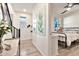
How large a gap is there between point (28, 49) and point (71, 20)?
2.98 feet

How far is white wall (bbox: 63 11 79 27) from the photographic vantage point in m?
1.91

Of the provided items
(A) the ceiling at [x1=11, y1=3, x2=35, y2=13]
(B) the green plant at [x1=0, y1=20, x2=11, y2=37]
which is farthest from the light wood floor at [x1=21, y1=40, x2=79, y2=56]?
(A) the ceiling at [x1=11, y1=3, x2=35, y2=13]

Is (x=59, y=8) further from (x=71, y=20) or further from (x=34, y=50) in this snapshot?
(x=34, y=50)

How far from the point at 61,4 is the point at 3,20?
1.03 metres

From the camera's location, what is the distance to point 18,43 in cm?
192

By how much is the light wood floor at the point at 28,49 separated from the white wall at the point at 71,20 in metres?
0.68

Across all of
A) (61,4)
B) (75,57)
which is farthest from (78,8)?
(75,57)

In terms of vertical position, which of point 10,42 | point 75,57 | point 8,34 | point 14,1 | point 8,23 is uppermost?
point 14,1

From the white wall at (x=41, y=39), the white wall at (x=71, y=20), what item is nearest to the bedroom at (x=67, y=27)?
the white wall at (x=71, y=20)

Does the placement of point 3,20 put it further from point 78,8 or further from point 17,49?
point 78,8

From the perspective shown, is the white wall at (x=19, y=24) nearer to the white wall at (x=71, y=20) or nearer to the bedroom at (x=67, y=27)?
the bedroom at (x=67, y=27)

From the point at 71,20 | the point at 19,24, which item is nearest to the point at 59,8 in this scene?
the point at 71,20

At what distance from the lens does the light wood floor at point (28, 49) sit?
6.33ft

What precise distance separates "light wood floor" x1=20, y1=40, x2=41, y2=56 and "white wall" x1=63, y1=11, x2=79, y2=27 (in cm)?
68
